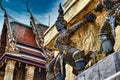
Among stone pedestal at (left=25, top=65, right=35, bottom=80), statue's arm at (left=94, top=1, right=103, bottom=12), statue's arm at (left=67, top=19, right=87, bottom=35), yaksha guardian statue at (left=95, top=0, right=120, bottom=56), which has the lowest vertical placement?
→ yaksha guardian statue at (left=95, top=0, right=120, bottom=56)

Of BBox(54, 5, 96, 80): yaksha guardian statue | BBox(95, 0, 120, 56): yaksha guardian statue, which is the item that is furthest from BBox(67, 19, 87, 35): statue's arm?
BBox(95, 0, 120, 56): yaksha guardian statue

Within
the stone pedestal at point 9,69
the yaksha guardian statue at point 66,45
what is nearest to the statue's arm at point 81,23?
the yaksha guardian statue at point 66,45

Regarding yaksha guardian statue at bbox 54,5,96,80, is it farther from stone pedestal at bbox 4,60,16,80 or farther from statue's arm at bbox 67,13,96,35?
stone pedestal at bbox 4,60,16,80

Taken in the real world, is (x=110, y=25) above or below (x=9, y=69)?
below

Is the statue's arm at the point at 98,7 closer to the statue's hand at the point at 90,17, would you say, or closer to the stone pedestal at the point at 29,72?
the statue's hand at the point at 90,17

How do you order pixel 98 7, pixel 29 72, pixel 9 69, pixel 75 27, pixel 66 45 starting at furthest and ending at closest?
1. pixel 29 72
2. pixel 9 69
3. pixel 75 27
4. pixel 66 45
5. pixel 98 7

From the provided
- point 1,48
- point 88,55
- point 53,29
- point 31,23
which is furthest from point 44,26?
point 88,55

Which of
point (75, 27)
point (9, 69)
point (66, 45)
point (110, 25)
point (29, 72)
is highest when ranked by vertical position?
point (9, 69)

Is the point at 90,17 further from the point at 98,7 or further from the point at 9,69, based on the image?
the point at 9,69

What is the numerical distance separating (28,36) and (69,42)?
18.4 m

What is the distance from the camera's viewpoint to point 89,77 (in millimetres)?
3580

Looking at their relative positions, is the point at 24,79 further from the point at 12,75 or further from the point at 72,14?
the point at 72,14

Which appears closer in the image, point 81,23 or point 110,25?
point 110,25

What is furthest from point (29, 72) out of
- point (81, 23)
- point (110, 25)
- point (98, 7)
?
point (110, 25)
